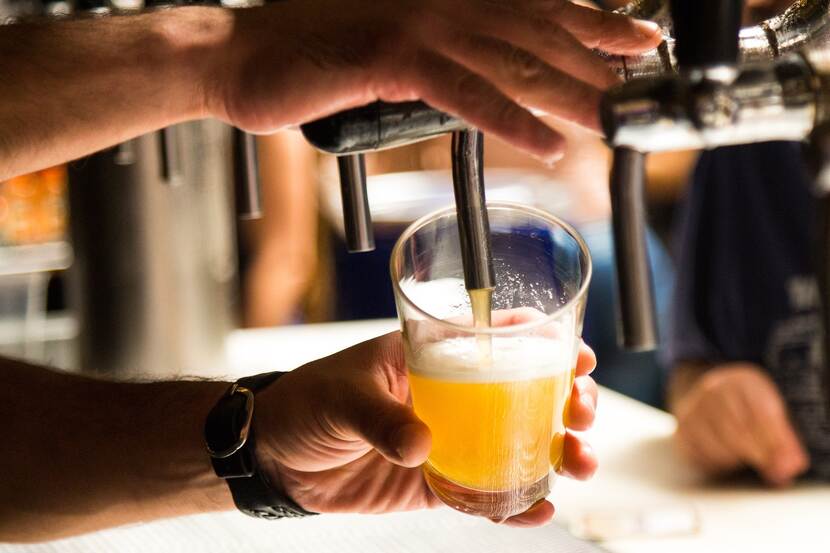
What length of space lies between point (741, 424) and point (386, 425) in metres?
1.16

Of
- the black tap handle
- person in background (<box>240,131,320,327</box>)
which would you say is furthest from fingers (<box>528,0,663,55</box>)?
person in background (<box>240,131,320,327</box>)

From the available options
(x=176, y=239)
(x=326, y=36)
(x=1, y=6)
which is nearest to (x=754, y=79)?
(x=326, y=36)

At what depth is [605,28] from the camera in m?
0.55

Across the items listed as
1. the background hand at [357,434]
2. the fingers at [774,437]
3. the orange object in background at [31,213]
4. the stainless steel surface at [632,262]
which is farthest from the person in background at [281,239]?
the stainless steel surface at [632,262]

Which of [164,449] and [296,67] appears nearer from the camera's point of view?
[296,67]

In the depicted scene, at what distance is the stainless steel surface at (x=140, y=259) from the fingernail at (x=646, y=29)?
2.27 ft

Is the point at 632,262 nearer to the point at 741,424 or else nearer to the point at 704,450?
the point at 704,450

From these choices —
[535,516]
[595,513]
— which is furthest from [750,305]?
[535,516]

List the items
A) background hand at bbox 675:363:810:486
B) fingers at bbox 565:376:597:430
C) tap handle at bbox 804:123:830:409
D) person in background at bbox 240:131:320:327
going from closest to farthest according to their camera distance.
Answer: tap handle at bbox 804:123:830:409
fingers at bbox 565:376:597:430
background hand at bbox 675:363:810:486
person in background at bbox 240:131:320:327

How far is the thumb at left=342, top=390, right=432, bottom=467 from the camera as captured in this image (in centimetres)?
61

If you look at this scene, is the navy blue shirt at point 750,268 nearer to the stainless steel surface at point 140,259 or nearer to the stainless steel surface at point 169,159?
the stainless steel surface at point 140,259

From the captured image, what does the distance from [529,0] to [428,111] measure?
0.30ft

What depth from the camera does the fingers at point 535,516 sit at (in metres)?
0.66

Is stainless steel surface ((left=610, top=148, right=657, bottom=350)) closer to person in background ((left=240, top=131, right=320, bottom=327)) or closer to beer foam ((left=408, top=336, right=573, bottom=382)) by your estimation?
beer foam ((left=408, top=336, right=573, bottom=382))
